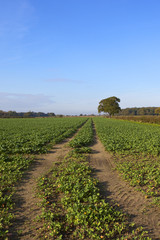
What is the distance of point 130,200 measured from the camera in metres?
5.97

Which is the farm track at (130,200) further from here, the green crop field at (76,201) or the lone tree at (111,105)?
the lone tree at (111,105)

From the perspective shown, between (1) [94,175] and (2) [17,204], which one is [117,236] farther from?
(1) [94,175]

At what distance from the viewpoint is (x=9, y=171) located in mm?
8586

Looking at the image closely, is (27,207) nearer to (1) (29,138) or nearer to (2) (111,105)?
(1) (29,138)

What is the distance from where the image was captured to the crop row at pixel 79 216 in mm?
4211

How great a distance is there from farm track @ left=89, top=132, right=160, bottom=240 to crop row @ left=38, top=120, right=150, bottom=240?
0.36 metres

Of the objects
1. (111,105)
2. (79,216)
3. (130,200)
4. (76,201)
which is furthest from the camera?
(111,105)

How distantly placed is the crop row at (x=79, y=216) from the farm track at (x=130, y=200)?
36cm

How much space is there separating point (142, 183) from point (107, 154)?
5814 mm

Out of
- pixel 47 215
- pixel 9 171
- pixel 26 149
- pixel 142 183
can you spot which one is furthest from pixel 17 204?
pixel 26 149

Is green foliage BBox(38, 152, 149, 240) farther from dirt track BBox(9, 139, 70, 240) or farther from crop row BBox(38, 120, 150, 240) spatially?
dirt track BBox(9, 139, 70, 240)

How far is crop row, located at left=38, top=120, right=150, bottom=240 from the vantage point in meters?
4.21

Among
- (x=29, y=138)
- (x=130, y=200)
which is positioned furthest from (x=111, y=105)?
(x=130, y=200)

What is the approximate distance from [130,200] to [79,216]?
236 centimetres
